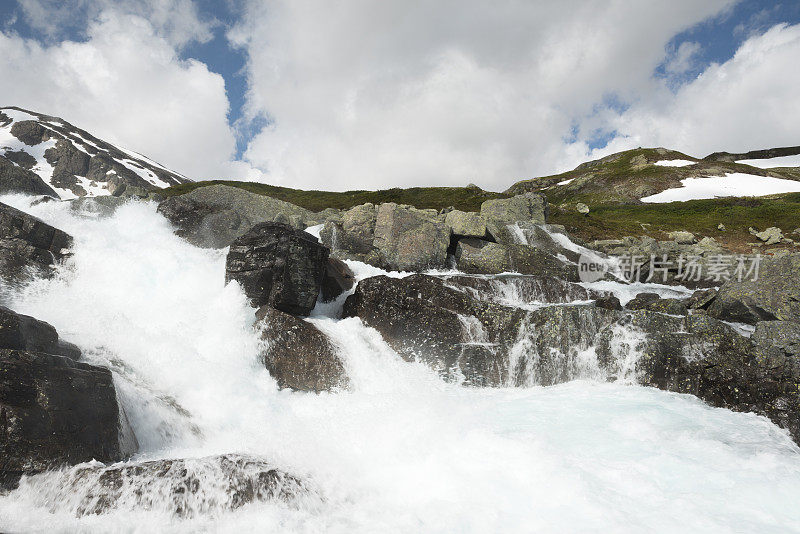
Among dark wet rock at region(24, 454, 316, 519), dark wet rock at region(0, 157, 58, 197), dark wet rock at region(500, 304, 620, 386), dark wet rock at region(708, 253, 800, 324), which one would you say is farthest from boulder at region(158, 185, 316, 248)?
dark wet rock at region(708, 253, 800, 324)

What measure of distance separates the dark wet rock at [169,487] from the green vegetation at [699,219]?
49.4 metres

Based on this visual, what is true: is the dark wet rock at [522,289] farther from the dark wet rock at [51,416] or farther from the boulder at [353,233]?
the dark wet rock at [51,416]

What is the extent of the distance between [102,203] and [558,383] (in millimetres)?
32365

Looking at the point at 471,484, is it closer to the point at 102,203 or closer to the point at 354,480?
the point at 354,480

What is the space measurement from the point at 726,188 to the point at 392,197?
247 feet

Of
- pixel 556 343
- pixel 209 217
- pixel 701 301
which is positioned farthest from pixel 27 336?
pixel 701 301

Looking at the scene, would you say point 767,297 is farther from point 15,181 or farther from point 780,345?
point 15,181

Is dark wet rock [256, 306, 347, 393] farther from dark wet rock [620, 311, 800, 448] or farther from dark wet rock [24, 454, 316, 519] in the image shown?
dark wet rock [620, 311, 800, 448]

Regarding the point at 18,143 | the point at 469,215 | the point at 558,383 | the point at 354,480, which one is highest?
the point at 18,143

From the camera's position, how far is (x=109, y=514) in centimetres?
688

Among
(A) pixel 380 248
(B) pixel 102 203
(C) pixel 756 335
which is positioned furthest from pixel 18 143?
(C) pixel 756 335

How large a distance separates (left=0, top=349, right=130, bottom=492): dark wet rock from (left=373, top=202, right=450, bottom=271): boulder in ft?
67.3

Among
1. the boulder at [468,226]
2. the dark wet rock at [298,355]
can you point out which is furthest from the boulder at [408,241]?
the dark wet rock at [298,355]

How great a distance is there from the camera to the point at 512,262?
2888 centimetres
